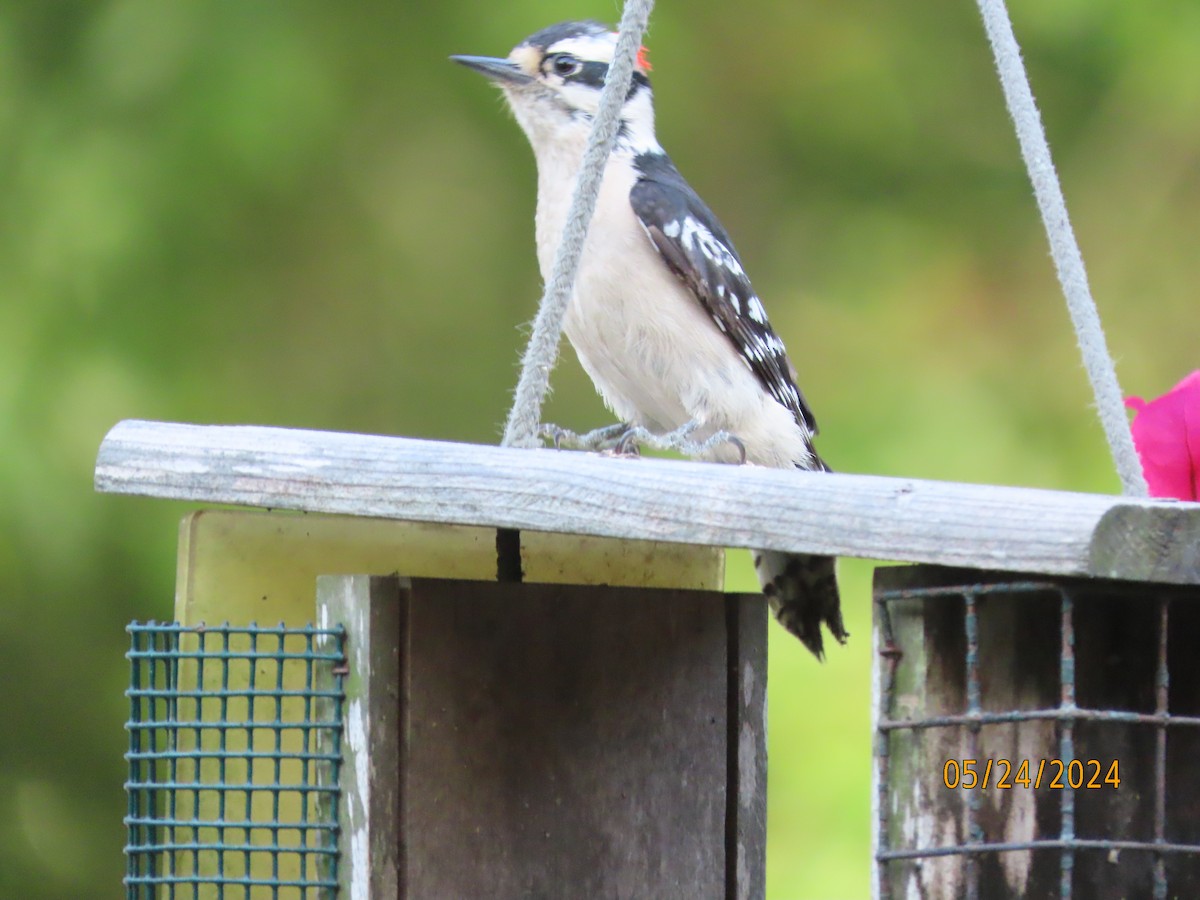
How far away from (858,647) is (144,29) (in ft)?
8.46

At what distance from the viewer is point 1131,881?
→ 1.77 m

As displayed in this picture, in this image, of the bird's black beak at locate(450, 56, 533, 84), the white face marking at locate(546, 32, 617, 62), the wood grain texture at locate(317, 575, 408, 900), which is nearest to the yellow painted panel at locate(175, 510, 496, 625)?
the wood grain texture at locate(317, 575, 408, 900)

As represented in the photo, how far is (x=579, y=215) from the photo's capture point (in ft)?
6.89

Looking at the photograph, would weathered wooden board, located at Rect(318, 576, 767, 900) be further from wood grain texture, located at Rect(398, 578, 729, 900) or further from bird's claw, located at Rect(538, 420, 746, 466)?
bird's claw, located at Rect(538, 420, 746, 466)

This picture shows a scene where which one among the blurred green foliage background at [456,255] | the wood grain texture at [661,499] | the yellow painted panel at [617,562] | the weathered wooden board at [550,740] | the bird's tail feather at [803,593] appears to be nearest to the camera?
the wood grain texture at [661,499]

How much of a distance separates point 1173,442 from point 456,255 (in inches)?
141

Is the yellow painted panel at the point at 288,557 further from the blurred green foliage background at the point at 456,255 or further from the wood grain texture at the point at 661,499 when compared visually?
the blurred green foliage background at the point at 456,255

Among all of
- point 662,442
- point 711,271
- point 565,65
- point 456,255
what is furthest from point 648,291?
point 456,255

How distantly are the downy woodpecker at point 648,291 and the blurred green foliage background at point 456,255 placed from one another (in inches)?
44.3

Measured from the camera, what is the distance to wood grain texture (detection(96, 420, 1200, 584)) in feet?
5.08

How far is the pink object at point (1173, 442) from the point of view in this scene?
6.63ft

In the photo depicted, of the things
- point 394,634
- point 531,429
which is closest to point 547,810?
point 394,634

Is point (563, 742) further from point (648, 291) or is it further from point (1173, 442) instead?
point (648, 291)

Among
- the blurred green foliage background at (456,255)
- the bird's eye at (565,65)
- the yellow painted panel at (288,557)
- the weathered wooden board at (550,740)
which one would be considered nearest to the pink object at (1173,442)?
the weathered wooden board at (550,740)
